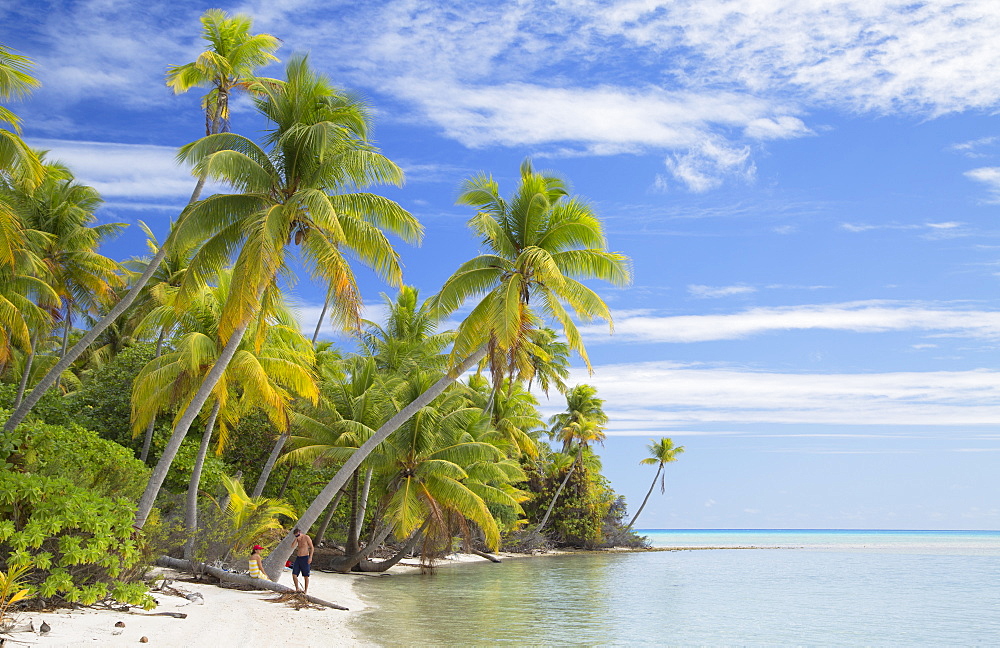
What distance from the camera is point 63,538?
863 cm

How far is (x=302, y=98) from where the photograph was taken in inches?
591

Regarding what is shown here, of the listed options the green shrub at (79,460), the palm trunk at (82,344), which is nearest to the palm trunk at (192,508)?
the green shrub at (79,460)

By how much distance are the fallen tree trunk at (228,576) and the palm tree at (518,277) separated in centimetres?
105

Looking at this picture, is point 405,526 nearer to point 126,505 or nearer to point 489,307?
point 489,307

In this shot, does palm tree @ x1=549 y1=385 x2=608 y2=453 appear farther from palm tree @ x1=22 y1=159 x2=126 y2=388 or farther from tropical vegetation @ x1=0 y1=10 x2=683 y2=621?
palm tree @ x1=22 y1=159 x2=126 y2=388

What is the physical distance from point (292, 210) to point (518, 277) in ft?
16.3

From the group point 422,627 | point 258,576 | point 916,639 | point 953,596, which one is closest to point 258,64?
point 258,576

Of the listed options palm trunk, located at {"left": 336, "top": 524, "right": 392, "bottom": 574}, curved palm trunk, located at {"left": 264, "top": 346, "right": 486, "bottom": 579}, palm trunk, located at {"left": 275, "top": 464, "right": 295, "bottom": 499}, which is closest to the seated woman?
curved palm trunk, located at {"left": 264, "top": 346, "right": 486, "bottom": 579}

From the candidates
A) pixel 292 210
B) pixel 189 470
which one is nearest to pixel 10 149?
pixel 292 210

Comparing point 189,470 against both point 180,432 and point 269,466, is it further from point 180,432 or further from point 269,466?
point 180,432

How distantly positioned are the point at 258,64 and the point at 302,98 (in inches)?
163

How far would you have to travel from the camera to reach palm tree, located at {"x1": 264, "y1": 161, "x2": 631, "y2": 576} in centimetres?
1650

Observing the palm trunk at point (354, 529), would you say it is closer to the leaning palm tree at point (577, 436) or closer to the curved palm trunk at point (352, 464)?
the curved palm trunk at point (352, 464)

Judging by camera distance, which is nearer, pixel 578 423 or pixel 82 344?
pixel 82 344
